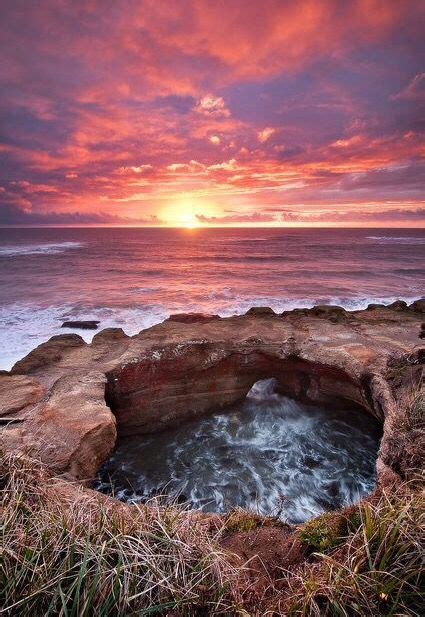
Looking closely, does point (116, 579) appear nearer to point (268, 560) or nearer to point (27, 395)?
point (268, 560)

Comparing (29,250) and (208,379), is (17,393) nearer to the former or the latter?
(208,379)

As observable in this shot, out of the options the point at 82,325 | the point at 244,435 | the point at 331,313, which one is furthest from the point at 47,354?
the point at 331,313

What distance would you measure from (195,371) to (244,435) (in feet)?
6.17

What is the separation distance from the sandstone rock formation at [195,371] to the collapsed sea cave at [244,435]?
4 cm

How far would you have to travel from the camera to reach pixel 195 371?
8.61 meters

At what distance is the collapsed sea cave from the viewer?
636 centimetres

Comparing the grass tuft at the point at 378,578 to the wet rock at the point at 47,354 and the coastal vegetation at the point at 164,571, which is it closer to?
the coastal vegetation at the point at 164,571

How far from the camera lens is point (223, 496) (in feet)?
20.6

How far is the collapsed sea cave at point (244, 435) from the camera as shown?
251 inches

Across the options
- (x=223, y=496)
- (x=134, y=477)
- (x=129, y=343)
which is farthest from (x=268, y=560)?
(x=129, y=343)

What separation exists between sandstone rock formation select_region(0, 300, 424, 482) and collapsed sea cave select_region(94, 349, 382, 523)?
1.4 inches

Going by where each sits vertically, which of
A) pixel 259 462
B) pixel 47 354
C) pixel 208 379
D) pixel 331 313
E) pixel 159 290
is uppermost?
pixel 331 313

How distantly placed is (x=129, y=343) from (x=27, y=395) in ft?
9.17

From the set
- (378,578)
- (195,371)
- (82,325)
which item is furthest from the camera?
(82,325)
